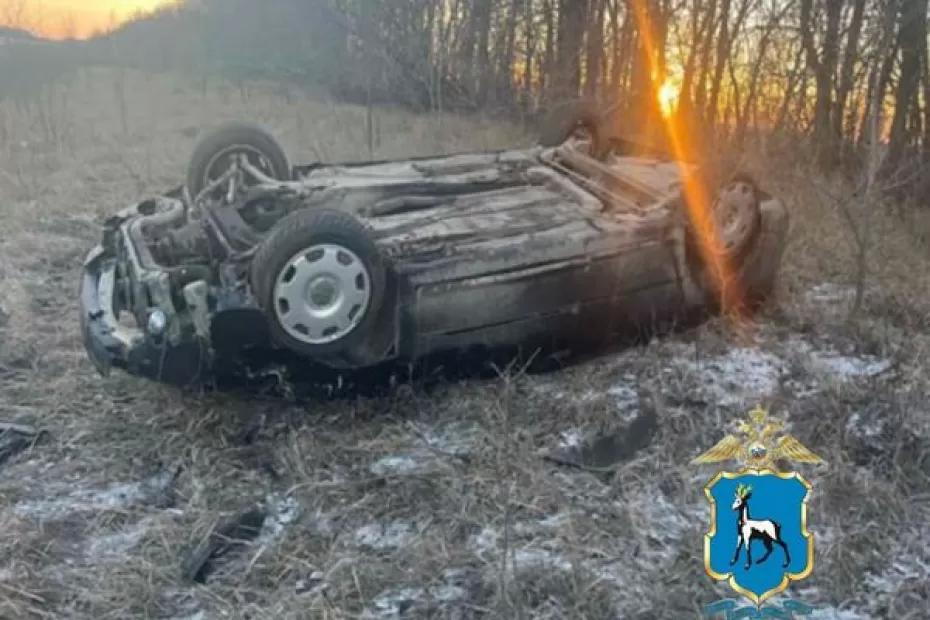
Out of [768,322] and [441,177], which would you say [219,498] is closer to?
[441,177]

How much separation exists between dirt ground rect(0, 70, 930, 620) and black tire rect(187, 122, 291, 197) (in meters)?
1.19

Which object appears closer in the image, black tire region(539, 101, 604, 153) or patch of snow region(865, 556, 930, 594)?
patch of snow region(865, 556, 930, 594)

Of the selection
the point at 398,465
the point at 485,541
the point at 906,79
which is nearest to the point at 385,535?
the point at 485,541

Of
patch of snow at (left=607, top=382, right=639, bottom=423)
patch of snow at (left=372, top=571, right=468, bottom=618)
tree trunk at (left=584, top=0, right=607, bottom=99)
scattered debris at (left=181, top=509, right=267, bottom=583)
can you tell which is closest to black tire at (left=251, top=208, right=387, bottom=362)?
scattered debris at (left=181, top=509, right=267, bottom=583)

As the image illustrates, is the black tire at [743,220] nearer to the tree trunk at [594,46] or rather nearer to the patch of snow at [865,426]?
the patch of snow at [865,426]

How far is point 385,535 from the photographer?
360cm

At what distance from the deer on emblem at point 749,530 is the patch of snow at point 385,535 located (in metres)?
1.57

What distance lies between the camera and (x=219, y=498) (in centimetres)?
384

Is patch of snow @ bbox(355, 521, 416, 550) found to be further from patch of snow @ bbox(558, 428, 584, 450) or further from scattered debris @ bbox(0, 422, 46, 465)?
scattered debris @ bbox(0, 422, 46, 465)

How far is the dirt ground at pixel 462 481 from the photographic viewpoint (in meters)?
3.23

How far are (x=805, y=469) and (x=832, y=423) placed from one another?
415 millimetres

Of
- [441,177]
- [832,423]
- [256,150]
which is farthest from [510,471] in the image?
[256,150]

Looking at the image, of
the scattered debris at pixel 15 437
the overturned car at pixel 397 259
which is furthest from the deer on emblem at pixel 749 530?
the scattered debris at pixel 15 437

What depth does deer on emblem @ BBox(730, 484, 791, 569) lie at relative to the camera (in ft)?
7.28
